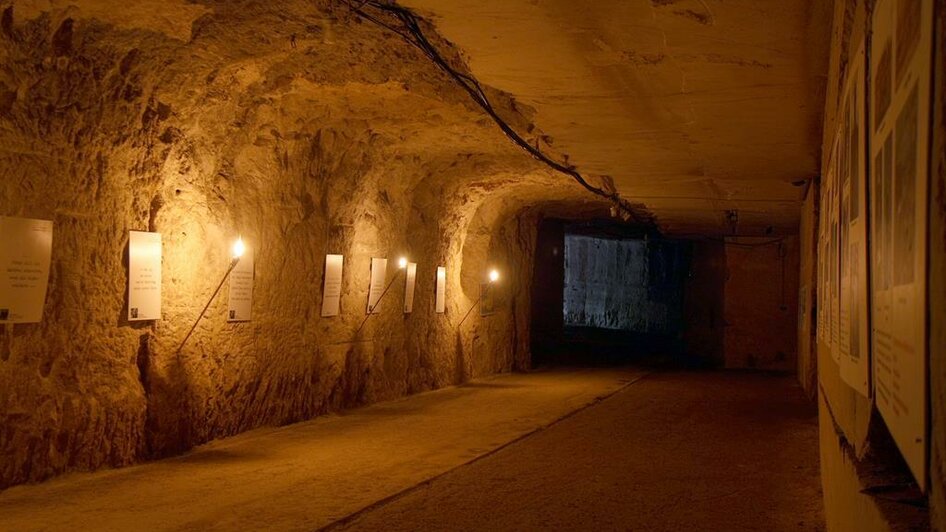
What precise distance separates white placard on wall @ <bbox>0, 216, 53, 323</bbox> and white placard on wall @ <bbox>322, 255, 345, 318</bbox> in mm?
3759

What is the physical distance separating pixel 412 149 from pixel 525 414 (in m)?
3.46

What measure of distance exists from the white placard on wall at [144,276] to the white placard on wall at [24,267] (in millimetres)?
798

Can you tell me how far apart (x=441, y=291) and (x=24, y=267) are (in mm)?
7598

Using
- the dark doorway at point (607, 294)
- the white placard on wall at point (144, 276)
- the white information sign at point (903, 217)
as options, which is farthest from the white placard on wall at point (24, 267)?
the dark doorway at point (607, 294)

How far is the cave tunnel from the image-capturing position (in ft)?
7.43

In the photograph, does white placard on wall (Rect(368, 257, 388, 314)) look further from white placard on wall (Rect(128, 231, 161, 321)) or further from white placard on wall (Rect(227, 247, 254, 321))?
white placard on wall (Rect(128, 231, 161, 321))

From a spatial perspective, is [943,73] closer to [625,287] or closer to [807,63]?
[807,63]

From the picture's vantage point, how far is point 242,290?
25.5 feet

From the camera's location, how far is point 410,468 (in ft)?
21.5

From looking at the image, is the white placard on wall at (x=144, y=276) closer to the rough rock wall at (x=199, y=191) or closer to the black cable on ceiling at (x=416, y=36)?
the rough rock wall at (x=199, y=191)

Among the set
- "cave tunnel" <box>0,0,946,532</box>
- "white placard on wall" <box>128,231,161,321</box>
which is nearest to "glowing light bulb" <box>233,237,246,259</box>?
"cave tunnel" <box>0,0,946,532</box>

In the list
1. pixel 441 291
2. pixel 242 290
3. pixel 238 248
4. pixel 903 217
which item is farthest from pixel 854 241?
pixel 441 291

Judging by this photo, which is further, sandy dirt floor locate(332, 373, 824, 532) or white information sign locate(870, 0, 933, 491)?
sandy dirt floor locate(332, 373, 824, 532)

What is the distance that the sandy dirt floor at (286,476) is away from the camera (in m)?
4.96
